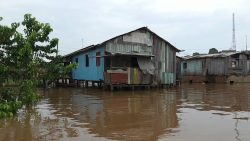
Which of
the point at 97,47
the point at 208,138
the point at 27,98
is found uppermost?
the point at 97,47

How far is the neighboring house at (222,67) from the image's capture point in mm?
33875

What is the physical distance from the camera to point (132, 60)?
83.5ft

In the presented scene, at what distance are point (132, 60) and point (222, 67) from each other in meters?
12.5

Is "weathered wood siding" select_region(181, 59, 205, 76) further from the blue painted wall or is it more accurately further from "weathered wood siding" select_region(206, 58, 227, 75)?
the blue painted wall

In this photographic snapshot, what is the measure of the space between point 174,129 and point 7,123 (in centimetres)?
492

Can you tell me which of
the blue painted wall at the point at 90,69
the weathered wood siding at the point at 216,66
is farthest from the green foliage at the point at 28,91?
the weathered wood siding at the point at 216,66

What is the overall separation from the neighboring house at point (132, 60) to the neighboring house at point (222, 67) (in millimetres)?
8561

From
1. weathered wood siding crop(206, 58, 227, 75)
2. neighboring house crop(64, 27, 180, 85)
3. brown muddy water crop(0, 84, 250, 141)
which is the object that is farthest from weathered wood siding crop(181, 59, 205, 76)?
brown muddy water crop(0, 84, 250, 141)

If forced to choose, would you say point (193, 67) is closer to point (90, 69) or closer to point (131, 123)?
point (90, 69)

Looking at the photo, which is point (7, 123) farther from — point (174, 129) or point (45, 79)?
point (174, 129)

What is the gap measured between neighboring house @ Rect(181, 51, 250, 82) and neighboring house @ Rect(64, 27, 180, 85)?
28.1 feet

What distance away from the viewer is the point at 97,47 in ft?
81.6

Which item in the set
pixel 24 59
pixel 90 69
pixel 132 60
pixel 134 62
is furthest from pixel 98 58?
pixel 24 59

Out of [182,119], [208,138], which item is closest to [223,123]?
[182,119]
